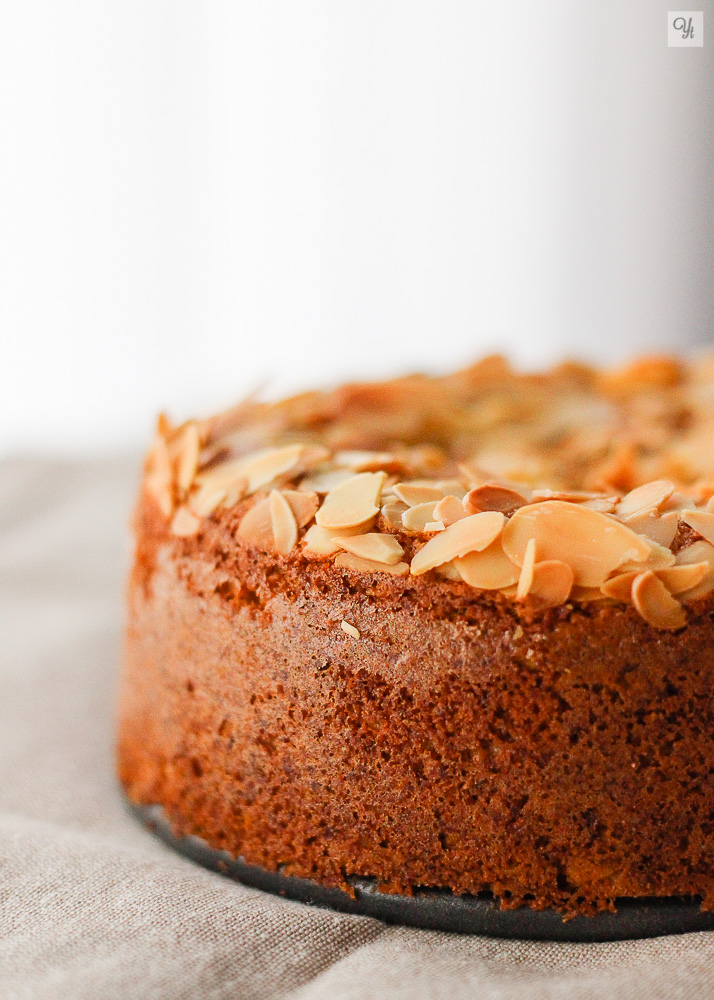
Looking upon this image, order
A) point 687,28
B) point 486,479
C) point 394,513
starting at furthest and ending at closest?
point 687,28, point 486,479, point 394,513

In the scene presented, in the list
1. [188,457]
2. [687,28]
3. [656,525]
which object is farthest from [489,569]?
[687,28]

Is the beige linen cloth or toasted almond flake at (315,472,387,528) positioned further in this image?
toasted almond flake at (315,472,387,528)

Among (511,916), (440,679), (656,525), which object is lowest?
(511,916)

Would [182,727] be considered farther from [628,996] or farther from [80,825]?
[628,996]

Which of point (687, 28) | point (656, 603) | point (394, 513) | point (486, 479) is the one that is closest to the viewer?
point (656, 603)

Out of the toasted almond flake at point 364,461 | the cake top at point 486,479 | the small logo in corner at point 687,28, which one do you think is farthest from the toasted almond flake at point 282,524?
the small logo in corner at point 687,28

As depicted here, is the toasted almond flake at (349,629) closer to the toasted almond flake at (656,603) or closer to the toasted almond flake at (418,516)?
the toasted almond flake at (418,516)

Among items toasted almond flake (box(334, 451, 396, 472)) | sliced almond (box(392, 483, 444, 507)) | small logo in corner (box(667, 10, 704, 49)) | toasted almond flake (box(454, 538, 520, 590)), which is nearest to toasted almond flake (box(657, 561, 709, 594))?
toasted almond flake (box(454, 538, 520, 590))

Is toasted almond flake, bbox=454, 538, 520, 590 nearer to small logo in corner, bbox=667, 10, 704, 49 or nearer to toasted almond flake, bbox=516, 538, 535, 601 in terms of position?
toasted almond flake, bbox=516, 538, 535, 601

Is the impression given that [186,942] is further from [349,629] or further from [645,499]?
[645,499]
